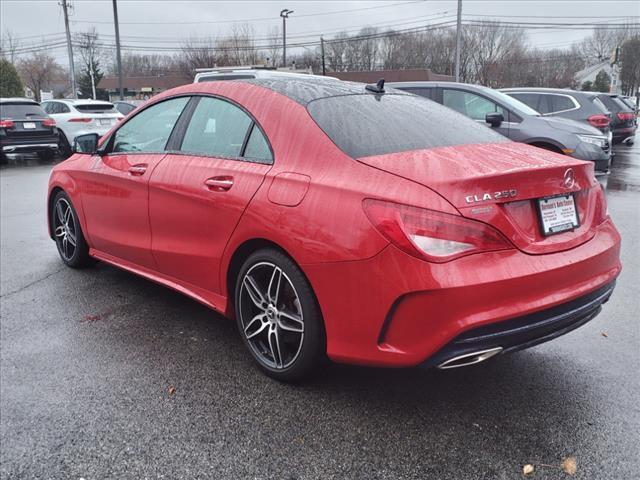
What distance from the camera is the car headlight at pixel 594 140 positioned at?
335 inches

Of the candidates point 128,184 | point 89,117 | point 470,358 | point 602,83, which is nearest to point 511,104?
point 128,184

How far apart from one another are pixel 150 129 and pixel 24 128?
12.5 meters

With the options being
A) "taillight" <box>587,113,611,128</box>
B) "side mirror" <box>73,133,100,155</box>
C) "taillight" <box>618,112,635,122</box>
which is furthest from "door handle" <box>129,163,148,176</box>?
"taillight" <box>618,112,635,122</box>

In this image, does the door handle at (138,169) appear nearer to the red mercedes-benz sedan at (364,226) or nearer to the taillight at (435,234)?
the red mercedes-benz sedan at (364,226)

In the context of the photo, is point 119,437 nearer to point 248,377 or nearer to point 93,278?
point 248,377

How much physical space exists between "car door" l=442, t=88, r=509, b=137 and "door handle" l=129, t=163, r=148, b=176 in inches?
231

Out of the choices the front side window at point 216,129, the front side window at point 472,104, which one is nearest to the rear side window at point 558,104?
the front side window at point 472,104

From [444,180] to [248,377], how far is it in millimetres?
1583

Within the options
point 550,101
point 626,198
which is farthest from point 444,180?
point 550,101

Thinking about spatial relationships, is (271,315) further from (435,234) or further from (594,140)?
(594,140)

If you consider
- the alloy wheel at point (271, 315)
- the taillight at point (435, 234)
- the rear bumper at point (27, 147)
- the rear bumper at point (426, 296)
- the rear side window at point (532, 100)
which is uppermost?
the rear side window at point (532, 100)

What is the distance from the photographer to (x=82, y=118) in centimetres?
1600

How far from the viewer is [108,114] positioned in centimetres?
1583

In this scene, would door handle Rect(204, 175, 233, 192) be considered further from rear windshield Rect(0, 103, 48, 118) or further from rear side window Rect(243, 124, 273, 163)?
rear windshield Rect(0, 103, 48, 118)
